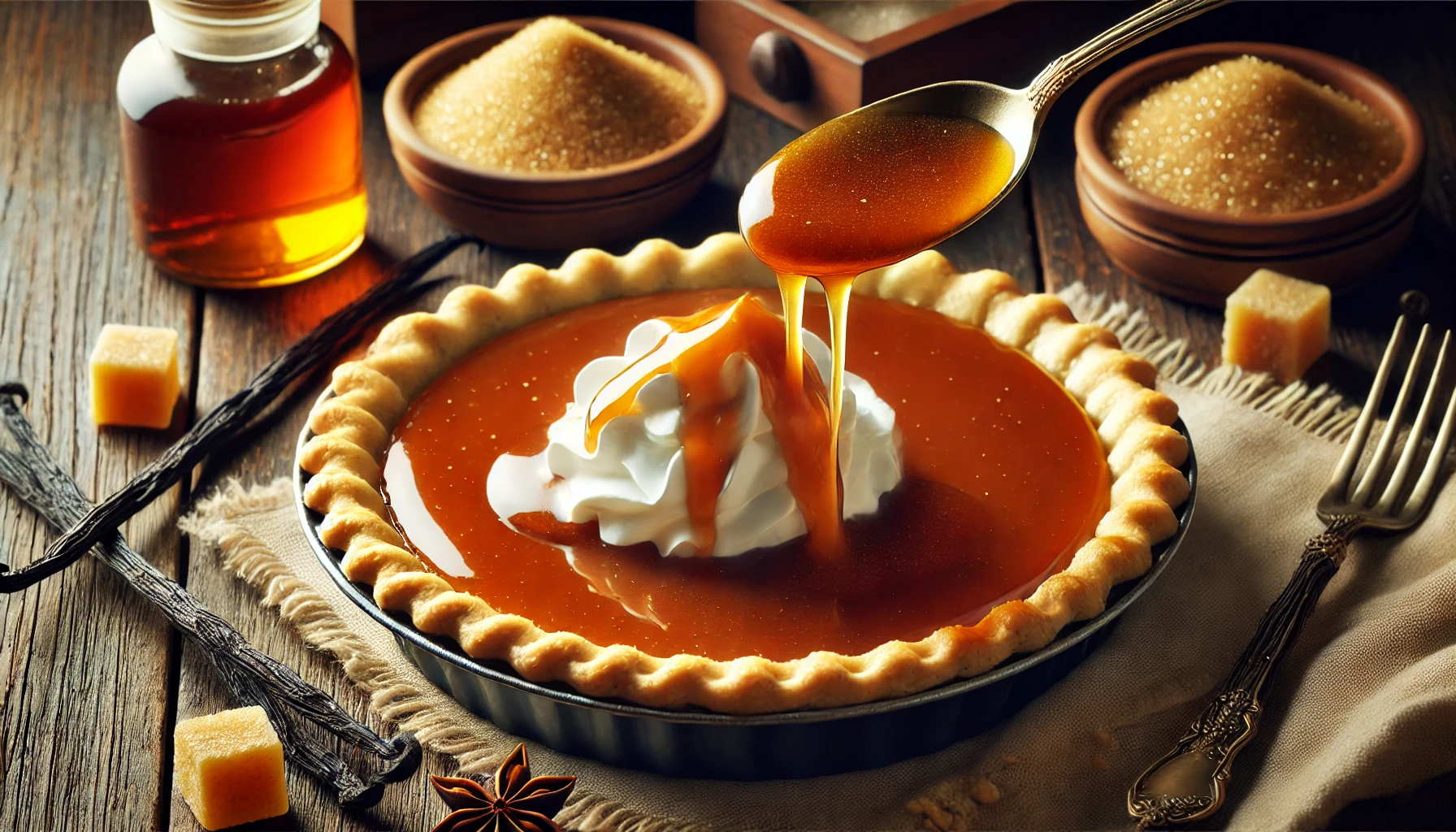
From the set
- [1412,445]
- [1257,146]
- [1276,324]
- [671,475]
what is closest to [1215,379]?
[1276,324]

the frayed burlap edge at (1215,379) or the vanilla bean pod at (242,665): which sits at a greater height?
the vanilla bean pod at (242,665)

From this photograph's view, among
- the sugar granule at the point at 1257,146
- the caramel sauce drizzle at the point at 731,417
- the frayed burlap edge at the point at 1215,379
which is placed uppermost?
the caramel sauce drizzle at the point at 731,417

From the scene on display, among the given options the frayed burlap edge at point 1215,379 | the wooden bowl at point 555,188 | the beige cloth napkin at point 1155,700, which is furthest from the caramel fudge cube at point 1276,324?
the wooden bowl at point 555,188

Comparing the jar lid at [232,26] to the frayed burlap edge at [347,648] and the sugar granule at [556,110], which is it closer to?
the sugar granule at [556,110]

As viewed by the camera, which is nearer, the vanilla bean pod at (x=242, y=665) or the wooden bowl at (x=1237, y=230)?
the vanilla bean pod at (x=242, y=665)

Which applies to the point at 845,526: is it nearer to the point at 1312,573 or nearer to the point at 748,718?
the point at 748,718

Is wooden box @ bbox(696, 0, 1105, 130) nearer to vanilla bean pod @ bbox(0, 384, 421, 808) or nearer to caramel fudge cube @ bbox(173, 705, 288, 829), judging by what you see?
vanilla bean pod @ bbox(0, 384, 421, 808)

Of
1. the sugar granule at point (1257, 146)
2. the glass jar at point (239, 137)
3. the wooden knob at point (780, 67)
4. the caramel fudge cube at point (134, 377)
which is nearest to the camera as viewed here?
the caramel fudge cube at point (134, 377)
